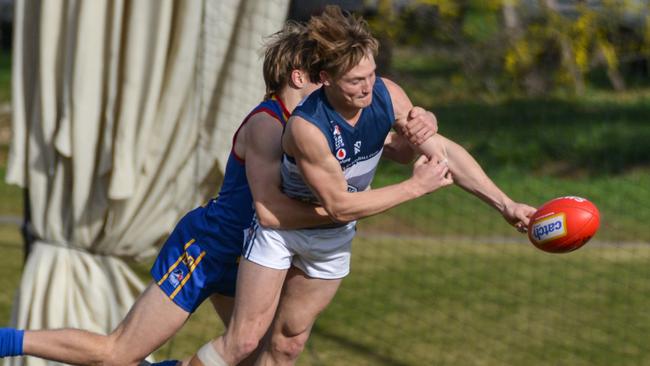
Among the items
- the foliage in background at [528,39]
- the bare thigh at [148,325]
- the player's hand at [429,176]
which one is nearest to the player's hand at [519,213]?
the player's hand at [429,176]

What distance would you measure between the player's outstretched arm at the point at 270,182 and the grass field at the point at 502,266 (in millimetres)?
2333

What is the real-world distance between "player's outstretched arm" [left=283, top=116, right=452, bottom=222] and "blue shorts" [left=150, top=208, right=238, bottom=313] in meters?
0.67

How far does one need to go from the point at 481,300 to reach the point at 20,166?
12.1 ft

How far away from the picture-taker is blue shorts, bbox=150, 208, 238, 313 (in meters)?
4.34

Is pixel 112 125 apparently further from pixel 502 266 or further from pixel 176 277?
pixel 502 266

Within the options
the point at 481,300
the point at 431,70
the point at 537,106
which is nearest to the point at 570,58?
the point at 537,106

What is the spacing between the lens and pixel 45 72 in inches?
207

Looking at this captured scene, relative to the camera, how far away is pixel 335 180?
3.88m

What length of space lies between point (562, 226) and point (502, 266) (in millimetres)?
4634

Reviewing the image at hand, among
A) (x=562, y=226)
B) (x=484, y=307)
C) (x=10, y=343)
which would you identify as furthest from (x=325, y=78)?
(x=484, y=307)

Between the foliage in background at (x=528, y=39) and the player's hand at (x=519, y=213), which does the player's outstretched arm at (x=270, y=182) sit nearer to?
the player's hand at (x=519, y=213)

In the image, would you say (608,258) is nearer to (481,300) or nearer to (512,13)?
(481,300)

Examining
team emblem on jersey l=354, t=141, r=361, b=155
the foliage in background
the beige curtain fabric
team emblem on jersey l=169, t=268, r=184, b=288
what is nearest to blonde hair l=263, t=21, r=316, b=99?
team emblem on jersey l=354, t=141, r=361, b=155

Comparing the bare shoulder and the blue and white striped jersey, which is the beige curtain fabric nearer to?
the blue and white striped jersey
